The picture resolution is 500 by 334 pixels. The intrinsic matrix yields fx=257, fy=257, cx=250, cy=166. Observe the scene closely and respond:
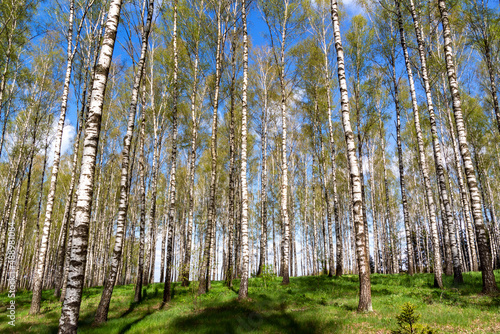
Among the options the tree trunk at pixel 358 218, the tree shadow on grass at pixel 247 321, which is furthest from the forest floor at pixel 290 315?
the tree trunk at pixel 358 218

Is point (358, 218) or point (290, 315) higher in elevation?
point (358, 218)

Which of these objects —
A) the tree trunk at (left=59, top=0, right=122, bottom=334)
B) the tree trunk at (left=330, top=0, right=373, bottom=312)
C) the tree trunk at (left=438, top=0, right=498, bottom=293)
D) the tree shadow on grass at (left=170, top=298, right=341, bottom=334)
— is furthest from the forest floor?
the tree trunk at (left=59, top=0, right=122, bottom=334)

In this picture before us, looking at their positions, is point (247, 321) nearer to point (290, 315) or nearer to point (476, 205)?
point (290, 315)

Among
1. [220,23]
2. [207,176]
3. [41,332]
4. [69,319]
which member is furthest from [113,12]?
[207,176]

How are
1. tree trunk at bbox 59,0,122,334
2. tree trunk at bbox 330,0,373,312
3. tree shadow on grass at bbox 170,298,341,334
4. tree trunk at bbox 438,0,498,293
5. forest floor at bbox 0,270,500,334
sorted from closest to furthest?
tree trunk at bbox 59,0,122,334, forest floor at bbox 0,270,500,334, tree shadow on grass at bbox 170,298,341,334, tree trunk at bbox 330,0,373,312, tree trunk at bbox 438,0,498,293

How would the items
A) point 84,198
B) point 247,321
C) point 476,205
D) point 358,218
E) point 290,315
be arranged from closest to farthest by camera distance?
point 84,198
point 247,321
point 290,315
point 358,218
point 476,205

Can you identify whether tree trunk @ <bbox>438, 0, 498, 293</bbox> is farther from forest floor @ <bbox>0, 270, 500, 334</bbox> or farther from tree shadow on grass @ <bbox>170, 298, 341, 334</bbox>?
tree shadow on grass @ <bbox>170, 298, 341, 334</bbox>

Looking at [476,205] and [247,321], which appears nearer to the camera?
[247,321]

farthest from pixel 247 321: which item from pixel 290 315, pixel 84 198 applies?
pixel 84 198

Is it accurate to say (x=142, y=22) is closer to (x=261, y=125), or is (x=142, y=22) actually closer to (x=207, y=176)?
(x=261, y=125)

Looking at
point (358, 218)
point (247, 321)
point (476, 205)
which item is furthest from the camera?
point (476, 205)

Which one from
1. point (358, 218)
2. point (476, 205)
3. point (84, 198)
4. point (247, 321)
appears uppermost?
point (476, 205)

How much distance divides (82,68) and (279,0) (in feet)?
37.3

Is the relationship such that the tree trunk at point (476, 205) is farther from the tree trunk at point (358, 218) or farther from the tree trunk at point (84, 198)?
the tree trunk at point (84, 198)
